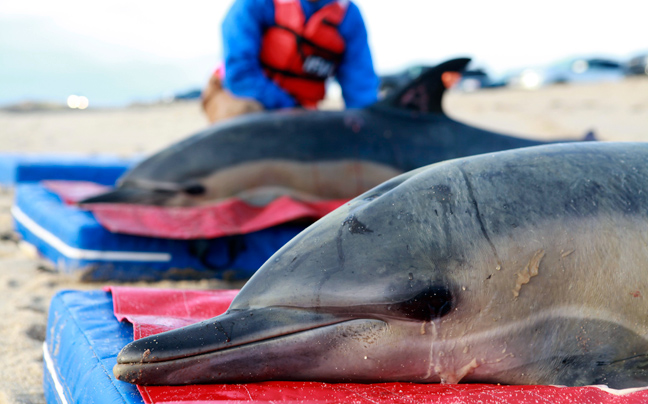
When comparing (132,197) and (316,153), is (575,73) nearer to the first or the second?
(316,153)

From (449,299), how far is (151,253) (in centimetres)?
254

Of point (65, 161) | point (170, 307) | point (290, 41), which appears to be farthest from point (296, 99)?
point (170, 307)

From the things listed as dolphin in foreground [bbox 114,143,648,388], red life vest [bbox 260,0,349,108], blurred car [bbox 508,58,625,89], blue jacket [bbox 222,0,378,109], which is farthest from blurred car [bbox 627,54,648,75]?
dolphin in foreground [bbox 114,143,648,388]

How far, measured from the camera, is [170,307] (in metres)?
2.27

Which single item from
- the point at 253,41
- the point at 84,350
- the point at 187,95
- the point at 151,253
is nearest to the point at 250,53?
the point at 253,41

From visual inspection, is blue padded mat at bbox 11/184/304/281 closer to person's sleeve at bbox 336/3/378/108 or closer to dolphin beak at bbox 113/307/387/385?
dolphin beak at bbox 113/307/387/385

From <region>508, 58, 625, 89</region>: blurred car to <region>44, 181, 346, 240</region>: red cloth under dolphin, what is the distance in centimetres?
2100

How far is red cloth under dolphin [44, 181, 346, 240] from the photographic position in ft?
12.2

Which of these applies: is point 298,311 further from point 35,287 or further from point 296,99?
point 296,99

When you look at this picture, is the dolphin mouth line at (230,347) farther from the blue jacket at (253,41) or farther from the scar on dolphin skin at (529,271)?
the blue jacket at (253,41)

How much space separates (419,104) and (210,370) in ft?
10.2

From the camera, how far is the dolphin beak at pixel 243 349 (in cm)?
155

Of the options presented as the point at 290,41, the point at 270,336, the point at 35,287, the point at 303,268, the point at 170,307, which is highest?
the point at 290,41

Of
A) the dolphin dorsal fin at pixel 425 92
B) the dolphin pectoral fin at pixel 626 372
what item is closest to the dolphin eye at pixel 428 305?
the dolphin pectoral fin at pixel 626 372
